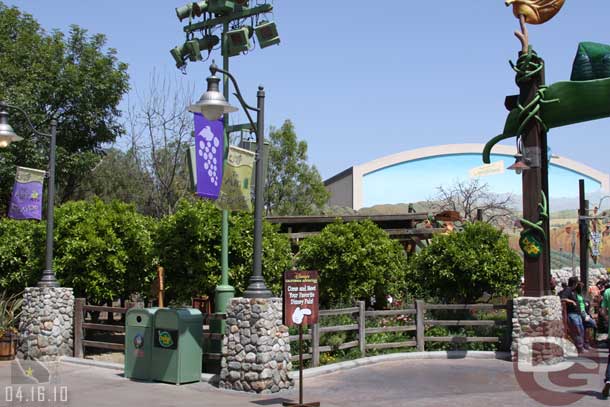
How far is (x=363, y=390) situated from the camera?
1138 cm

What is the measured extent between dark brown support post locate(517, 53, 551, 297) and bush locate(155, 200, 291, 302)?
5761 millimetres

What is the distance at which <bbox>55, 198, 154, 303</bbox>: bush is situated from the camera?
1677cm

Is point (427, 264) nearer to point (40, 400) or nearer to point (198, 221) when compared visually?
point (198, 221)

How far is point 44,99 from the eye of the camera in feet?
89.4

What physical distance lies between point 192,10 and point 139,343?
8.52m

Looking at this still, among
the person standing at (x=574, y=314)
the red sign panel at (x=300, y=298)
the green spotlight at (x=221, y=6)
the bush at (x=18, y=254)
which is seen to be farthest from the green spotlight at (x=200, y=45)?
the person standing at (x=574, y=314)

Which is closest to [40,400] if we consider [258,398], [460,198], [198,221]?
[258,398]

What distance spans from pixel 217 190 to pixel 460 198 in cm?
3932

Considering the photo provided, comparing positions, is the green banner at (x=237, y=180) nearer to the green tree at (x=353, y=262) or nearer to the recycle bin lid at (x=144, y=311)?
the recycle bin lid at (x=144, y=311)

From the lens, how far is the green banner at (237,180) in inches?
486

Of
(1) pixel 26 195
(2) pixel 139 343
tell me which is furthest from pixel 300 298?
(1) pixel 26 195

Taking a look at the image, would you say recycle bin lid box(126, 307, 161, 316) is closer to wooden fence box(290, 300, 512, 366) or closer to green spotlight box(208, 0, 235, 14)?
wooden fence box(290, 300, 512, 366)

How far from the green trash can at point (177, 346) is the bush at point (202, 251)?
3281 mm
